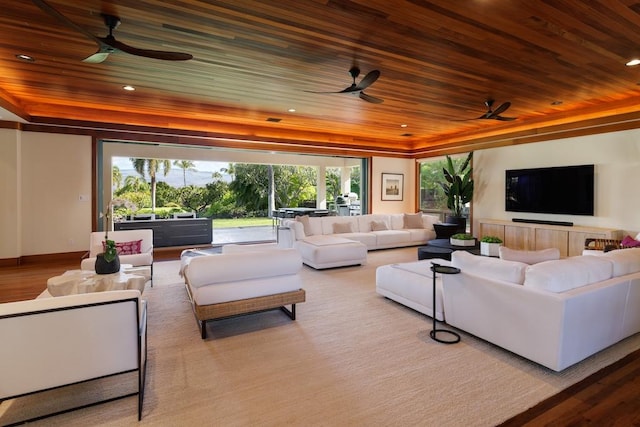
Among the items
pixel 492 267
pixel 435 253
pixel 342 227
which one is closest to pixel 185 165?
pixel 342 227

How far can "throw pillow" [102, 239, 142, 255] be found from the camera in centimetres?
488

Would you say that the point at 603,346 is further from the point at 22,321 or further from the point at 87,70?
the point at 87,70

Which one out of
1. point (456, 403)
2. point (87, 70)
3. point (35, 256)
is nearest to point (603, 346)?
point (456, 403)

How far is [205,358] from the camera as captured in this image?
2754 mm

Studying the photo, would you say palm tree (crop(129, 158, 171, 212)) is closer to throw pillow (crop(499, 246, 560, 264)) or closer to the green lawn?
the green lawn

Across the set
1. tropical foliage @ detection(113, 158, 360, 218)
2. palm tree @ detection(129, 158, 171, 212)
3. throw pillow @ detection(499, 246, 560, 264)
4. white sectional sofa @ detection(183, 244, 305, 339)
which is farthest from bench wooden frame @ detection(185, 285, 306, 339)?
palm tree @ detection(129, 158, 171, 212)

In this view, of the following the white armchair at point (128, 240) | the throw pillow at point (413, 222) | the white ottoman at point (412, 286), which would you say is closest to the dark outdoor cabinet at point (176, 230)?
the white armchair at point (128, 240)

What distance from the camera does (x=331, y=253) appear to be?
230 inches

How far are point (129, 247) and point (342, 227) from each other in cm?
435

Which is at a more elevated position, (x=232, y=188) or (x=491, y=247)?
(x=232, y=188)

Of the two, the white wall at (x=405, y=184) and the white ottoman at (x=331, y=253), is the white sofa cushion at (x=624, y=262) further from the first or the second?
the white wall at (x=405, y=184)

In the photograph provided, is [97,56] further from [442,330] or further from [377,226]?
[377,226]

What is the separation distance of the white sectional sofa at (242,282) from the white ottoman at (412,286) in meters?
1.20

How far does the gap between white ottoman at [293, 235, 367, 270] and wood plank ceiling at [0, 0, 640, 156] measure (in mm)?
2580
